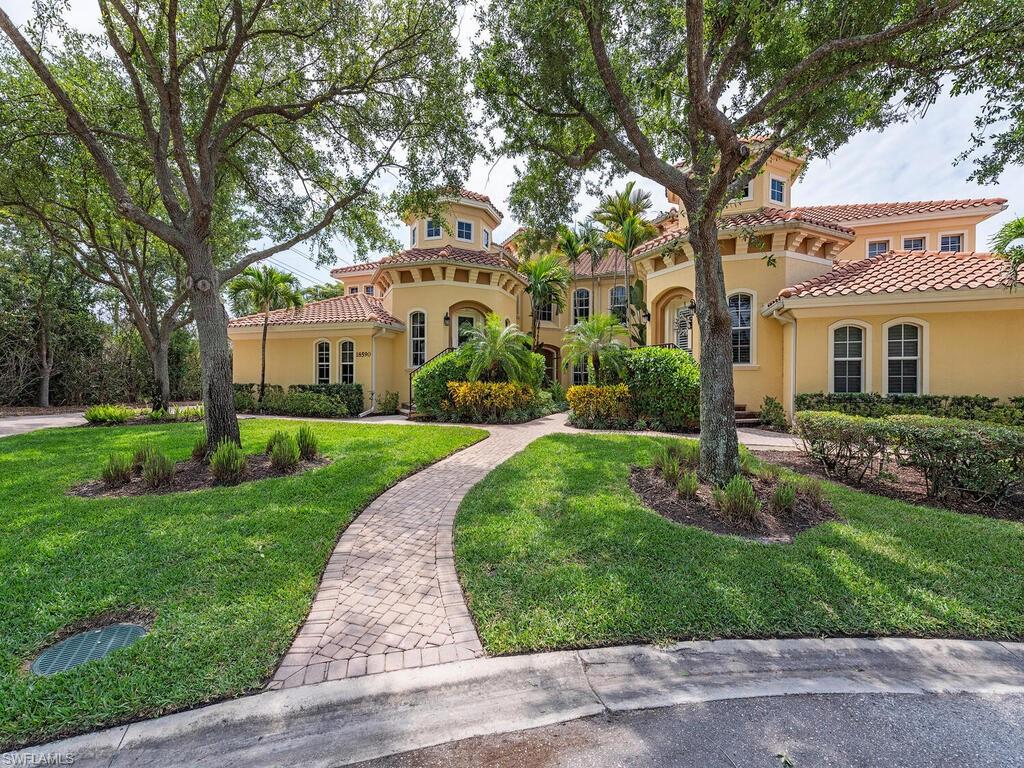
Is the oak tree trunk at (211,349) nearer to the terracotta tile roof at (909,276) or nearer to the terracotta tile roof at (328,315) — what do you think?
the terracotta tile roof at (328,315)

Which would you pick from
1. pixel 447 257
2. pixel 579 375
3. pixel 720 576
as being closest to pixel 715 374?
pixel 720 576

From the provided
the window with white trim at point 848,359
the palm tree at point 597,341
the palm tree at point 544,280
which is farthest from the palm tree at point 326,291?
the window with white trim at point 848,359

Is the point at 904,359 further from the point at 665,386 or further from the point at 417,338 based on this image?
the point at 417,338

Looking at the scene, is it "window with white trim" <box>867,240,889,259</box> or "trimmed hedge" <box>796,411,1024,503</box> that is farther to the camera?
"window with white trim" <box>867,240,889,259</box>

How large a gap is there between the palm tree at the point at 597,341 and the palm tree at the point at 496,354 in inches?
→ 63.7

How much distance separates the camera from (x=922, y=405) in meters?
10.5

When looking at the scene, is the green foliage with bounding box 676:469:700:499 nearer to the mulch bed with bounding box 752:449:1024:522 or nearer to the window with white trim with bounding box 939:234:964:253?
the mulch bed with bounding box 752:449:1024:522

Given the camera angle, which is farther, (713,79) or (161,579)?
(713,79)

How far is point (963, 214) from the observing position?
18.9m

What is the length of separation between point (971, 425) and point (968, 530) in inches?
87.3

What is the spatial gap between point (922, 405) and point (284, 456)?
47.8ft

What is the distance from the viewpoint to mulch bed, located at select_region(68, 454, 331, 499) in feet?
19.8

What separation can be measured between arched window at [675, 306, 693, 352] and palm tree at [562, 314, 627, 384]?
2001 millimetres

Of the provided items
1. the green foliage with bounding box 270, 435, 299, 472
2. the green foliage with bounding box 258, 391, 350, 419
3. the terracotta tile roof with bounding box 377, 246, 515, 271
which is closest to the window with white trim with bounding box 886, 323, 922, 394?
the terracotta tile roof with bounding box 377, 246, 515, 271
